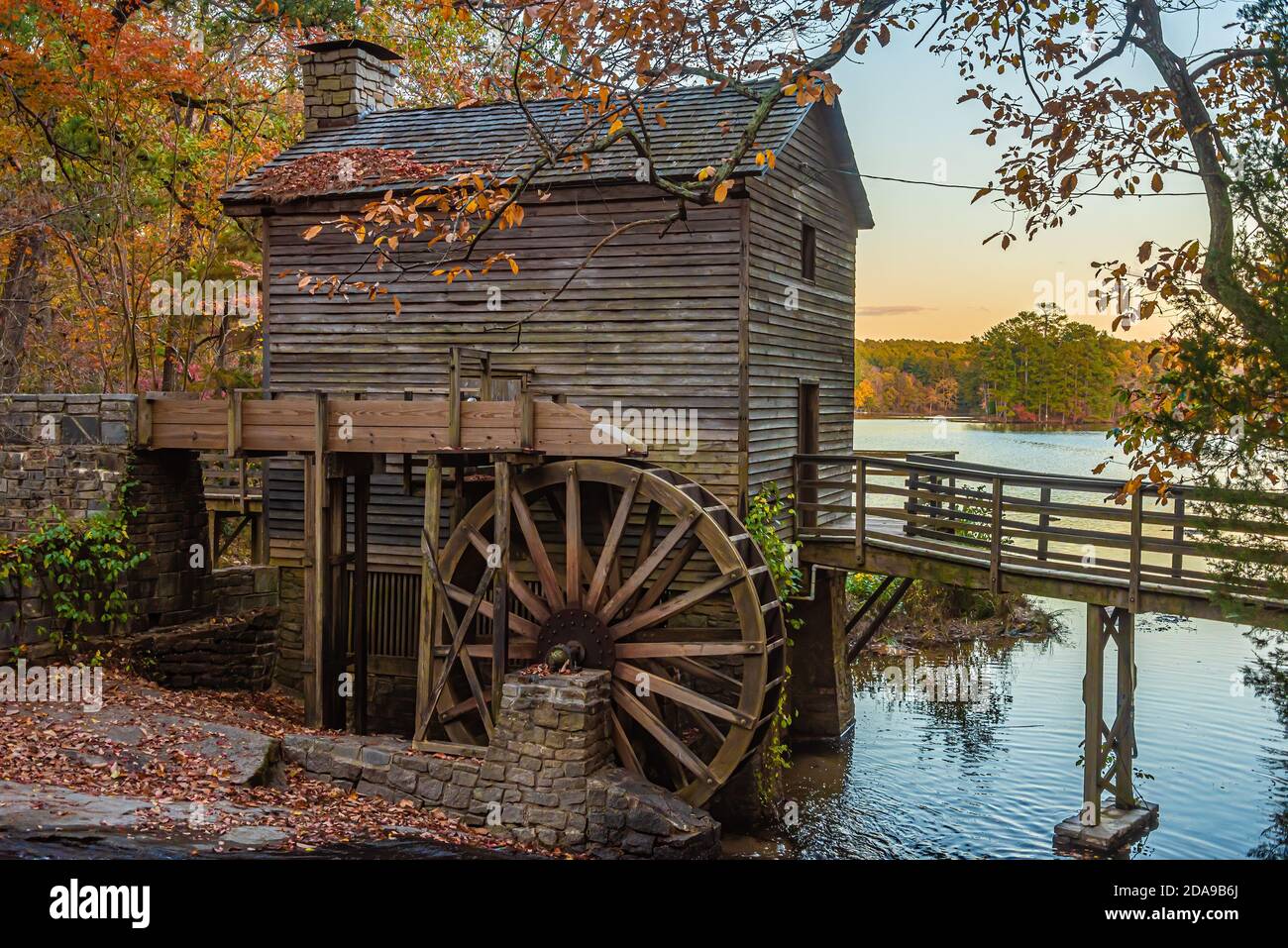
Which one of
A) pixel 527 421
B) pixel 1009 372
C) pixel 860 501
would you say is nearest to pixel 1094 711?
pixel 860 501

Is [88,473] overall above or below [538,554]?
above

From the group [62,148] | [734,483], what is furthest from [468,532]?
[62,148]

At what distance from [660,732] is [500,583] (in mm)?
2137

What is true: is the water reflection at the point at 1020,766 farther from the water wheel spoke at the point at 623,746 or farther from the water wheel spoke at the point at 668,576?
the water wheel spoke at the point at 668,576

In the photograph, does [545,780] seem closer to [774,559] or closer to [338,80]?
[774,559]

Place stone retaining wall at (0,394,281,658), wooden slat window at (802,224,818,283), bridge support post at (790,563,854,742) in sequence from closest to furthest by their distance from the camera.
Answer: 1. stone retaining wall at (0,394,281,658)
2. wooden slat window at (802,224,818,283)
3. bridge support post at (790,563,854,742)

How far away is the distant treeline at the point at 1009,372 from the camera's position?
4388cm

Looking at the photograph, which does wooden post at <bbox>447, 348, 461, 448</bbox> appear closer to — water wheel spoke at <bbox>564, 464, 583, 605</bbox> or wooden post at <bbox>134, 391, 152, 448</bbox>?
water wheel spoke at <bbox>564, 464, 583, 605</bbox>

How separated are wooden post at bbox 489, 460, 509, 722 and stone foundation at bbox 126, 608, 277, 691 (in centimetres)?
439

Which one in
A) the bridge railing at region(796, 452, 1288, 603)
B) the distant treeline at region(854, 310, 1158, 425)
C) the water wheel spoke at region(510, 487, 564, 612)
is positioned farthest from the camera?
the distant treeline at region(854, 310, 1158, 425)

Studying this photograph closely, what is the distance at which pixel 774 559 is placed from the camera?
1274cm

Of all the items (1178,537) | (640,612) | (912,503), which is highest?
(912,503)

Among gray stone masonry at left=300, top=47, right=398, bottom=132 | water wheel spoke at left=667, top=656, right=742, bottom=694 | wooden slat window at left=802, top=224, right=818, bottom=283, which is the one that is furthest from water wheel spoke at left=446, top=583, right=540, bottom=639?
gray stone masonry at left=300, top=47, right=398, bottom=132

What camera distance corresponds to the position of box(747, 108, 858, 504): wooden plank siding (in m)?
12.7
